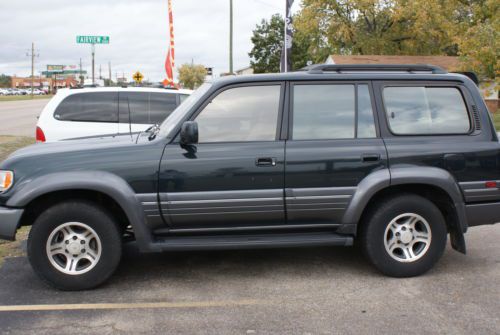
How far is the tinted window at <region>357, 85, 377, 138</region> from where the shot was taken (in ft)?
15.7

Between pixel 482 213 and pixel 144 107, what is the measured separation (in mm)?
5505

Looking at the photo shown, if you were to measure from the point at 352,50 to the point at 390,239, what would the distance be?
122 feet

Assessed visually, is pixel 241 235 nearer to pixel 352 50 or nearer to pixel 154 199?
pixel 154 199

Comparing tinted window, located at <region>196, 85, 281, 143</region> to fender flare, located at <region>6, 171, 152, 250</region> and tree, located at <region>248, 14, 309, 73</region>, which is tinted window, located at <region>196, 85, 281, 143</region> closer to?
fender flare, located at <region>6, 171, 152, 250</region>

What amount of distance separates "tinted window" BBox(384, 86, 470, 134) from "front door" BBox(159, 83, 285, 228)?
107 centimetres

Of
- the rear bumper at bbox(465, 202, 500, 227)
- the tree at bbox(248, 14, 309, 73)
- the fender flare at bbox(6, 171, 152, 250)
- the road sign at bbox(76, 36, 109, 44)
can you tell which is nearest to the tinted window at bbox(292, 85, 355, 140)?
the rear bumper at bbox(465, 202, 500, 227)

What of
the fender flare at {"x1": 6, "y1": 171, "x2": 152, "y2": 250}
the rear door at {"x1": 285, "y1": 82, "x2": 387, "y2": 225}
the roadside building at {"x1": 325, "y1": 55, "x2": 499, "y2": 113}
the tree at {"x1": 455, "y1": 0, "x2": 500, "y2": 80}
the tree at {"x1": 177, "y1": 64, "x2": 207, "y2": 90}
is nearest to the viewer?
the fender flare at {"x1": 6, "y1": 171, "x2": 152, "y2": 250}

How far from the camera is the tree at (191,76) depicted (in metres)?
82.0

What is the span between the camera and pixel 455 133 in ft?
16.0

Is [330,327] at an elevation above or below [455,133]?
below

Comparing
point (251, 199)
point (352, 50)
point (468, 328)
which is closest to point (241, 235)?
point (251, 199)

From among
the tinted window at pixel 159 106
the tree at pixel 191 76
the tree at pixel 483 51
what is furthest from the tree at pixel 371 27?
the tree at pixel 191 76

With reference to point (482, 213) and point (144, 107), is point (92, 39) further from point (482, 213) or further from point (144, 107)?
point (482, 213)

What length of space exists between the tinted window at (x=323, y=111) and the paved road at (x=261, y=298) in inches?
52.6
